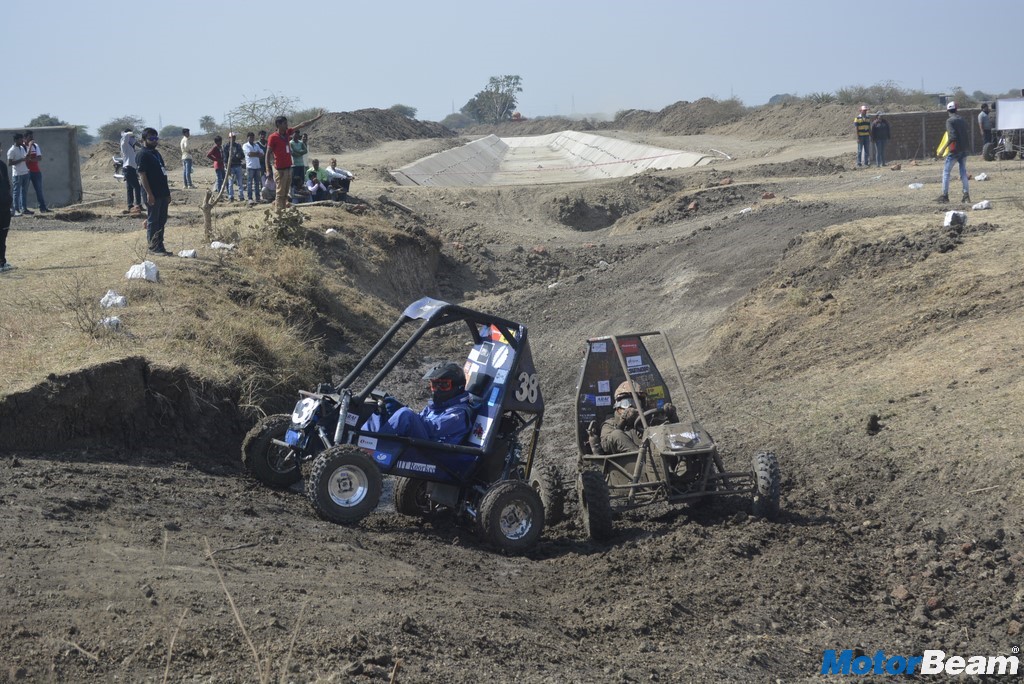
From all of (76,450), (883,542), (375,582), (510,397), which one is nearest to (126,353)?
(76,450)

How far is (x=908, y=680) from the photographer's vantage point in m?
6.89

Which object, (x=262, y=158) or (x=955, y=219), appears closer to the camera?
(x=955, y=219)

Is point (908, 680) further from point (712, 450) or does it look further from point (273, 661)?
point (273, 661)

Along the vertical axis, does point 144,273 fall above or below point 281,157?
below

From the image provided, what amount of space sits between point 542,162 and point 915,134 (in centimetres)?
3195

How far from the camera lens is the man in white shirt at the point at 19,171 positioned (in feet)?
82.8

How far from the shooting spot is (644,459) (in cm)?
1005

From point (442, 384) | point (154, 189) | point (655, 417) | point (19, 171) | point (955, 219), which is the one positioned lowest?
point (655, 417)

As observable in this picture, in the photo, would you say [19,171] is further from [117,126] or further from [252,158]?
[117,126]

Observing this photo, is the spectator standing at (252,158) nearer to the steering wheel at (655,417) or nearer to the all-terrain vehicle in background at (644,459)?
the all-terrain vehicle in background at (644,459)

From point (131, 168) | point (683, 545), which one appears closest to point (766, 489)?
point (683, 545)

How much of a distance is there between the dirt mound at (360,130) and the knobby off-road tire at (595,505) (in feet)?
178

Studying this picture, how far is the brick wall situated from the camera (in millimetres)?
38094

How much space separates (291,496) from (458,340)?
33.3 feet
